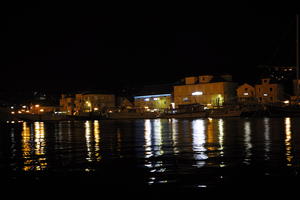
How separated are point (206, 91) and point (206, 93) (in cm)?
40

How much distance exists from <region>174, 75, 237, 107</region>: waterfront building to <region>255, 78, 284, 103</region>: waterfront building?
560 cm

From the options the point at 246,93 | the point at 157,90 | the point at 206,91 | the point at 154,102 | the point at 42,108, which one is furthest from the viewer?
the point at 42,108

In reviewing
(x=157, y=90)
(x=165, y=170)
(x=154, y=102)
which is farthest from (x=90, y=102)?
(x=165, y=170)

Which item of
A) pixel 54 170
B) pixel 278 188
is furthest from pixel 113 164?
pixel 278 188

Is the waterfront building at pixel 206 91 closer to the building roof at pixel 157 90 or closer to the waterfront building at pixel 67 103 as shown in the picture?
the building roof at pixel 157 90

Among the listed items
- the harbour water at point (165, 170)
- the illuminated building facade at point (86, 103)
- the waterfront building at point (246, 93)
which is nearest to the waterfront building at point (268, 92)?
the waterfront building at point (246, 93)

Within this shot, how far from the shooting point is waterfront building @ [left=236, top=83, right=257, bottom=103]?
76.2 meters

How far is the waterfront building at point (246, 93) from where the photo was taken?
76.2m

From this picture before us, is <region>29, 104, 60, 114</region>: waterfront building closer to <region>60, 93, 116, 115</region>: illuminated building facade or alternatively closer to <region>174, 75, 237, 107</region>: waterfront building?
<region>60, 93, 116, 115</region>: illuminated building facade

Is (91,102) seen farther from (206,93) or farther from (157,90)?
(206,93)

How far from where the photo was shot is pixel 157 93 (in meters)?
92.4

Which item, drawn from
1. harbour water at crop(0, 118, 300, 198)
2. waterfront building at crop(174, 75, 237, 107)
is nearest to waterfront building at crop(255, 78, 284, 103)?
waterfront building at crop(174, 75, 237, 107)

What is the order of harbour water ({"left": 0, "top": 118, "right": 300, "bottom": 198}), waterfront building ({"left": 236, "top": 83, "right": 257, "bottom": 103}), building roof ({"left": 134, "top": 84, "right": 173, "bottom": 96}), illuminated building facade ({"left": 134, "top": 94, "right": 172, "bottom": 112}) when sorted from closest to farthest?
harbour water ({"left": 0, "top": 118, "right": 300, "bottom": 198})
waterfront building ({"left": 236, "top": 83, "right": 257, "bottom": 103})
illuminated building facade ({"left": 134, "top": 94, "right": 172, "bottom": 112})
building roof ({"left": 134, "top": 84, "right": 173, "bottom": 96})

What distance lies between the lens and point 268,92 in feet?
248
